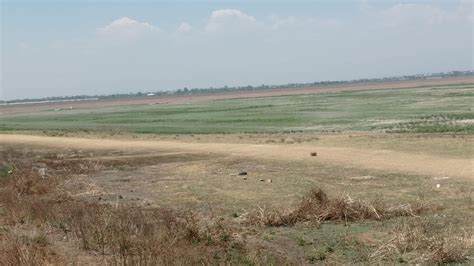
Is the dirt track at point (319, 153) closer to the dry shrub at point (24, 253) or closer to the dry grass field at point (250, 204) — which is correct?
the dry grass field at point (250, 204)

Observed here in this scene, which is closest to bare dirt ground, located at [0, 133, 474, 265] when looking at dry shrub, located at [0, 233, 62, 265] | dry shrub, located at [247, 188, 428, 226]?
dry shrub, located at [0, 233, 62, 265]

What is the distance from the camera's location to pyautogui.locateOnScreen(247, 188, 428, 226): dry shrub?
1386cm

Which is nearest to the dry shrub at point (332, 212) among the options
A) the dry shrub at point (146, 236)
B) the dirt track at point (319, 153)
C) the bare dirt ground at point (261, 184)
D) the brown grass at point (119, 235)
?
the bare dirt ground at point (261, 184)

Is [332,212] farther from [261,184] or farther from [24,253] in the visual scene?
[24,253]

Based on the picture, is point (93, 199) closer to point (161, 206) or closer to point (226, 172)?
point (161, 206)

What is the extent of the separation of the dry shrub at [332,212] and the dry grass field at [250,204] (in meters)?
0.02

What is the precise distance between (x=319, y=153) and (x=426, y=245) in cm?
1759

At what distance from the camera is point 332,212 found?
46.1ft

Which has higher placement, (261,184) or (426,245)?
(426,245)

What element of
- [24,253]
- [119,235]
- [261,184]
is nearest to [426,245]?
[119,235]

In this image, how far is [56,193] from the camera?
19516 millimetres

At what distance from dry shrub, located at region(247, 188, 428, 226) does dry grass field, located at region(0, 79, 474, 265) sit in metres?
0.02

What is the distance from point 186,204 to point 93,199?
3439 mm

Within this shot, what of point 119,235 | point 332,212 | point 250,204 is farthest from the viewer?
point 250,204
